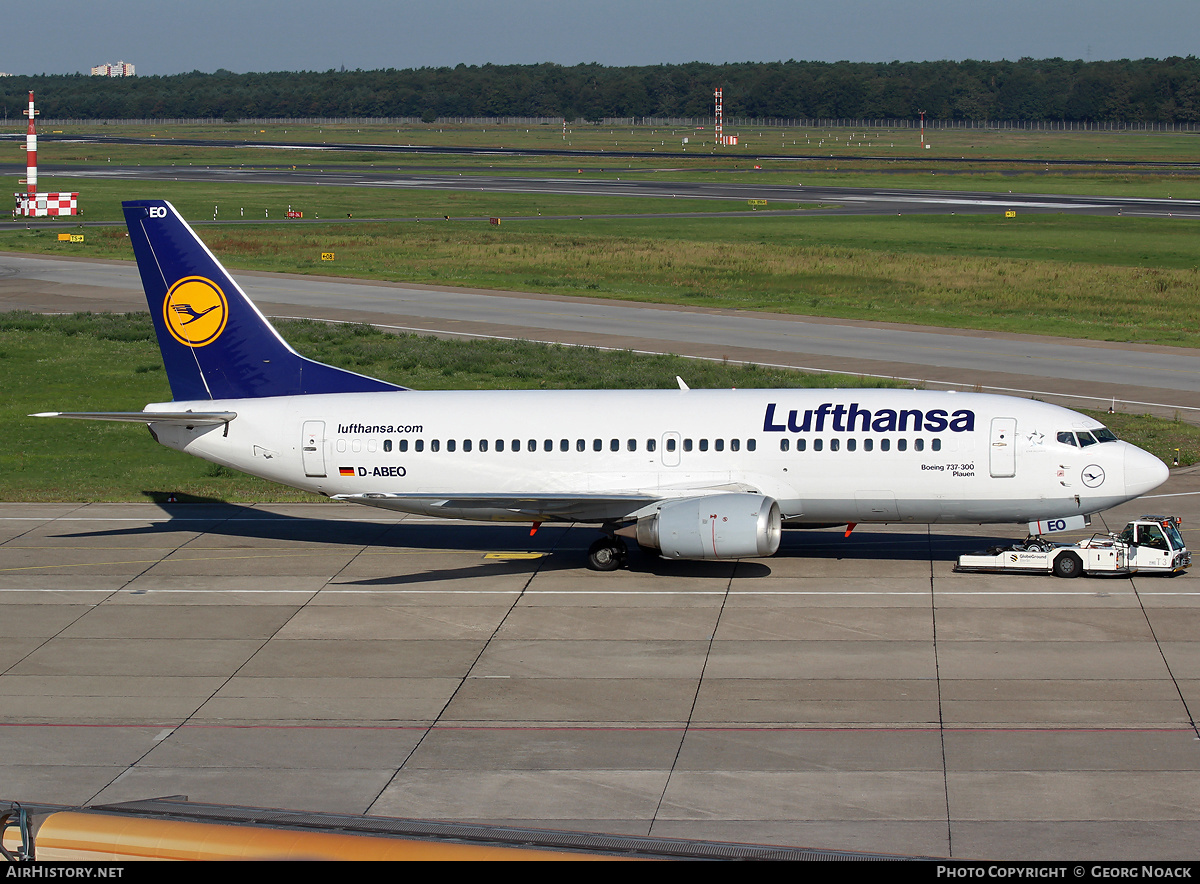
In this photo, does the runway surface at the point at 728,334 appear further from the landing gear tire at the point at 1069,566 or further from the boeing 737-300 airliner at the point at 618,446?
the boeing 737-300 airliner at the point at 618,446

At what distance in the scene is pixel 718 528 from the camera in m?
31.1

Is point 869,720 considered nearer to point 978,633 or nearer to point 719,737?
point 719,737

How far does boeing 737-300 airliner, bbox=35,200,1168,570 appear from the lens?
32.3m

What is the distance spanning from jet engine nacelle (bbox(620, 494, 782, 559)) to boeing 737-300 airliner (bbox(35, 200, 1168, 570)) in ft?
0.13

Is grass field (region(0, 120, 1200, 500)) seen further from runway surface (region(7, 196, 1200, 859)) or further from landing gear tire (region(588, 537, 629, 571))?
landing gear tire (region(588, 537, 629, 571))

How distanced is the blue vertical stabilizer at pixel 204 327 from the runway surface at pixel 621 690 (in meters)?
4.74

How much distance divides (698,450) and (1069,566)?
950cm

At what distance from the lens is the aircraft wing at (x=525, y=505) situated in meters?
32.9

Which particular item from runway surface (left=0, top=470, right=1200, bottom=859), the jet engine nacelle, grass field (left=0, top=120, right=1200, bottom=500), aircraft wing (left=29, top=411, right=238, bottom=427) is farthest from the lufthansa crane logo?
the jet engine nacelle

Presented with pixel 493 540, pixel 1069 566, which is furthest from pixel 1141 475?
pixel 493 540

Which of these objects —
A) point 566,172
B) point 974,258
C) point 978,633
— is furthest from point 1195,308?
point 566,172

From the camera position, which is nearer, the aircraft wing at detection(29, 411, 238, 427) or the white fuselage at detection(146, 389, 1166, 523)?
the white fuselage at detection(146, 389, 1166, 523)

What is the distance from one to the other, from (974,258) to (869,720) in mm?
82413

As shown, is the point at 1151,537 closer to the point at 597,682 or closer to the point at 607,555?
the point at 607,555
